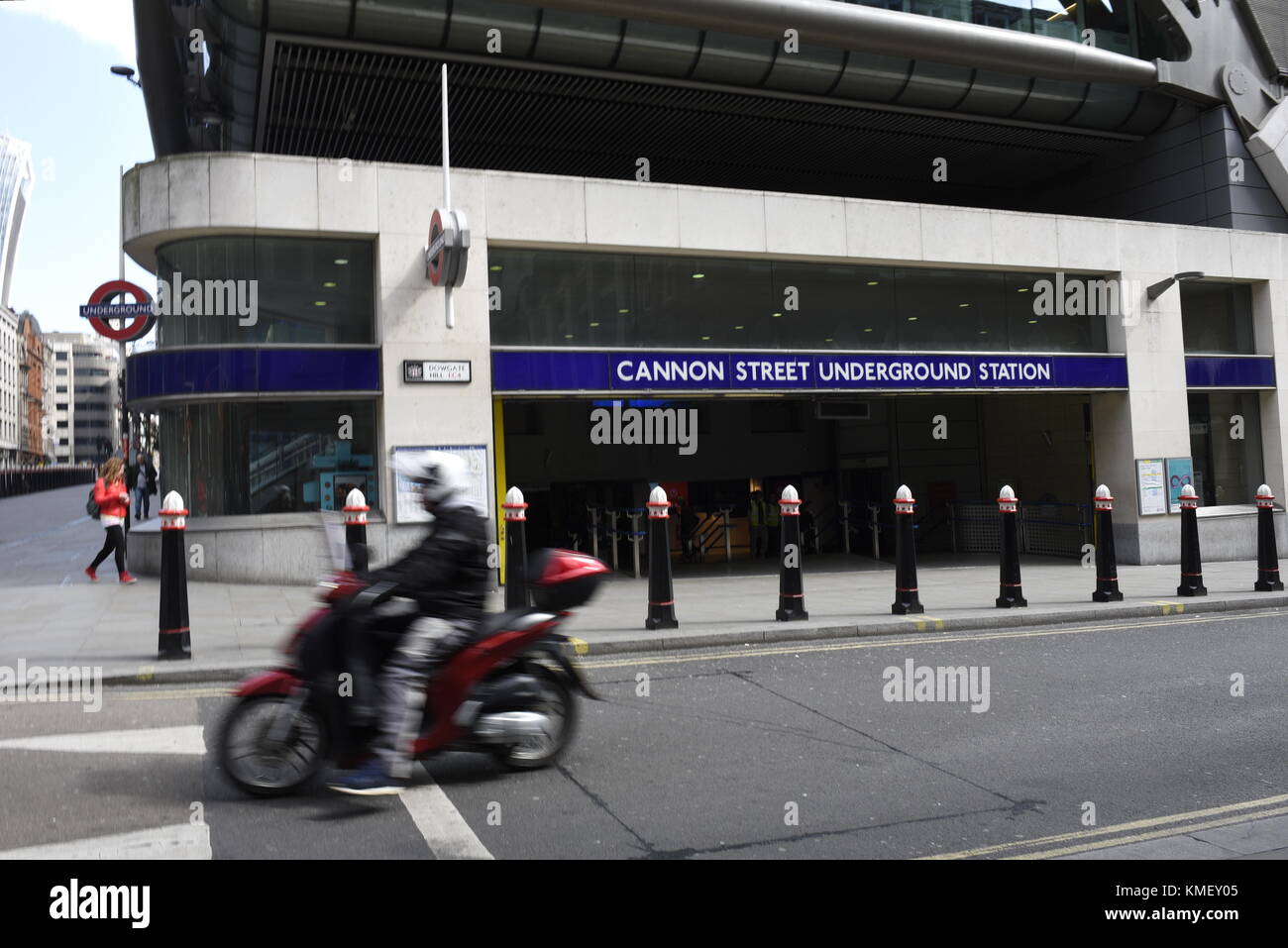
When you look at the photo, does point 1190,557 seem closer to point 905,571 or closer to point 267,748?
point 905,571

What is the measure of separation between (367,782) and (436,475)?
1.53 metres

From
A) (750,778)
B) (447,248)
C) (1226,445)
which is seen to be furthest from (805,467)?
(750,778)

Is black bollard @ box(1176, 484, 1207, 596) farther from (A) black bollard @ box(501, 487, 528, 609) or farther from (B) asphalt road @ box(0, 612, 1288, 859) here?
(A) black bollard @ box(501, 487, 528, 609)

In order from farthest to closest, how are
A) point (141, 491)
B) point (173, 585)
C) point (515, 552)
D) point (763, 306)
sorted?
point (141, 491)
point (763, 306)
point (515, 552)
point (173, 585)

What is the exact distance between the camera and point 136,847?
4.38 m

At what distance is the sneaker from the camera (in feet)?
16.2

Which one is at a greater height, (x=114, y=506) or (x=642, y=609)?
(x=114, y=506)

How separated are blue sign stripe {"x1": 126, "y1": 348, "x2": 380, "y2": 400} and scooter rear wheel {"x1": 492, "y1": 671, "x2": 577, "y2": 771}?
936cm

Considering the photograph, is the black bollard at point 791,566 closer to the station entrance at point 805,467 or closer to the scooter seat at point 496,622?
the scooter seat at point 496,622

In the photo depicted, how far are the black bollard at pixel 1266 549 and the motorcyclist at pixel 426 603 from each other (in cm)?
1178

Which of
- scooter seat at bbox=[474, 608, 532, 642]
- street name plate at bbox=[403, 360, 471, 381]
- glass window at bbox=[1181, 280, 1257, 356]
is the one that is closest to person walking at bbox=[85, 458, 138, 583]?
street name plate at bbox=[403, 360, 471, 381]

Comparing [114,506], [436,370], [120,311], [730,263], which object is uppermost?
[730,263]
